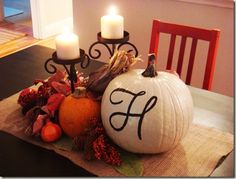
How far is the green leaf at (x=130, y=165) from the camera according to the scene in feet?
2.69

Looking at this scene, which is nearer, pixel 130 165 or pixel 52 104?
pixel 130 165

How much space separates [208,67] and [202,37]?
13 centimetres

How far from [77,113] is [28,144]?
0.55ft

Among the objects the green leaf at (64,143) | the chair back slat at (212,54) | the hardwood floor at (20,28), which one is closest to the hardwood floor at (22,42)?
the hardwood floor at (20,28)

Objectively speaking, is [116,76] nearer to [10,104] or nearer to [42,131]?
[42,131]

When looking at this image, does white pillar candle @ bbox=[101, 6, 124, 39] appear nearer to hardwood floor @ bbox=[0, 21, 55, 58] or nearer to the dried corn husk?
the dried corn husk

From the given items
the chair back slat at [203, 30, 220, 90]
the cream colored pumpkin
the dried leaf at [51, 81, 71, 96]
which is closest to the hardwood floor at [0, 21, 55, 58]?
the chair back slat at [203, 30, 220, 90]

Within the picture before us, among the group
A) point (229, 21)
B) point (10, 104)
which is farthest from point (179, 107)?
point (229, 21)

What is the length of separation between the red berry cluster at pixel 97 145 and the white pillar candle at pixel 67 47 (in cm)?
19

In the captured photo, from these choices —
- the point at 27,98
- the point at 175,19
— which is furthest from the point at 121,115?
the point at 175,19

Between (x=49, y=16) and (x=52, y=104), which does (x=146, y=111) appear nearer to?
(x=52, y=104)

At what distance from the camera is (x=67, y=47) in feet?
3.07

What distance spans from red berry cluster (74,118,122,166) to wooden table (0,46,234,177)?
0.05 metres

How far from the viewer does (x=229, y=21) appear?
2.01 metres
